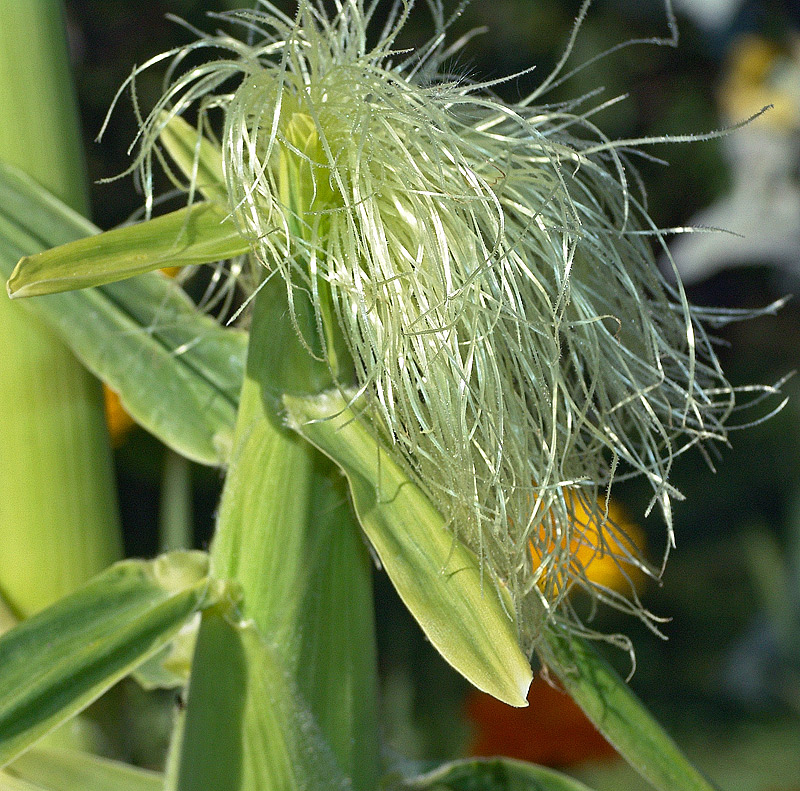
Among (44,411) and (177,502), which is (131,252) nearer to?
(44,411)

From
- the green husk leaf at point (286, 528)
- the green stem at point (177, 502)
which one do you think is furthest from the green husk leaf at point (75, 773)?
the green stem at point (177, 502)

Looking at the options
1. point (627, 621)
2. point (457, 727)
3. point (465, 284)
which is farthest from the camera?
point (627, 621)

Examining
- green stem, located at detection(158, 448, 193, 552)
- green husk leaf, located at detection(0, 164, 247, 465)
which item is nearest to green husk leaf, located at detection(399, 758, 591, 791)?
green husk leaf, located at detection(0, 164, 247, 465)

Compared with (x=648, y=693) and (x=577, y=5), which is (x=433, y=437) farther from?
(x=577, y=5)

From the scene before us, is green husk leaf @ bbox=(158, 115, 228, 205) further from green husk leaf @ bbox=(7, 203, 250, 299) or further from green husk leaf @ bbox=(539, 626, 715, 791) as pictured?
green husk leaf @ bbox=(539, 626, 715, 791)

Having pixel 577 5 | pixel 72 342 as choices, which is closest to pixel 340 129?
pixel 72 342

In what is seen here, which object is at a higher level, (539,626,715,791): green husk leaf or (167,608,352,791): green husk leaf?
(167,608,352,791): green husk leaf

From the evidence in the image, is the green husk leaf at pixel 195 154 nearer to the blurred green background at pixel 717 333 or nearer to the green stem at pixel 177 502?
the green stem at pixel 177 502
